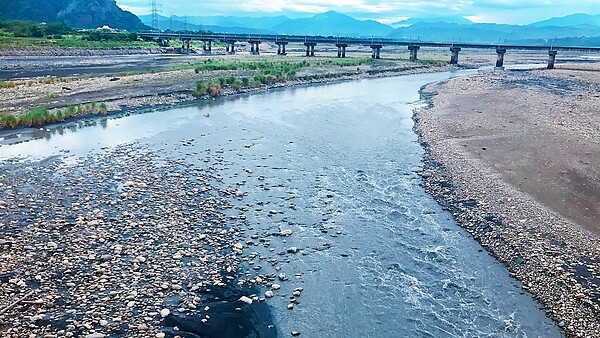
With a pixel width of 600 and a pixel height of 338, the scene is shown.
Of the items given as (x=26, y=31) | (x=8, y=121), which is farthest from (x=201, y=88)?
(x=26, y=31)

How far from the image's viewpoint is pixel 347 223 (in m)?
15.4

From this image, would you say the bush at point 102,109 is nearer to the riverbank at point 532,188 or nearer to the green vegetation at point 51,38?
the riverbank at point 532,188

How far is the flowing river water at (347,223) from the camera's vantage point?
1052 centimetres

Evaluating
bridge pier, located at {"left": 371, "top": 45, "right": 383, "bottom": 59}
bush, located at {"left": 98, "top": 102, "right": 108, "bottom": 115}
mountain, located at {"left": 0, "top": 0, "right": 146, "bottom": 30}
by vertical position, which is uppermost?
mountain, located at {"left": 0, "top": 0, "right": 146, "bottom": 30}

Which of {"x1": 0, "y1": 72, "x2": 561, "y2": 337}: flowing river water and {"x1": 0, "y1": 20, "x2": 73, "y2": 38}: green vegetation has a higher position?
{"x1": 0, "y1": 20, "x2": 73, "y2": 38}: green vegetation

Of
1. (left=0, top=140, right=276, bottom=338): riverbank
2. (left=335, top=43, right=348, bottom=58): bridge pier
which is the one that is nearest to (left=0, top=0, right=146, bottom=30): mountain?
(left=335, top=43, right=348, bottom=58): bridge pier

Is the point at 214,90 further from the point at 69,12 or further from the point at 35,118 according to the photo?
the point at 69,12

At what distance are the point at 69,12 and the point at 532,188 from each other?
197 m

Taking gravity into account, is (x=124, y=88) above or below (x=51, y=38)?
below

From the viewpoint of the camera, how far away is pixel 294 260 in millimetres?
12727

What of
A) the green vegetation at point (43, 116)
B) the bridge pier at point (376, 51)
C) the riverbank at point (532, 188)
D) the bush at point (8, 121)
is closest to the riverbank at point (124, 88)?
the green vegetation at point (43, 116)

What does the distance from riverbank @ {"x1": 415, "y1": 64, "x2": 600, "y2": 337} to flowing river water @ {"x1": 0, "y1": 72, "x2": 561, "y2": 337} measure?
65 centimetres

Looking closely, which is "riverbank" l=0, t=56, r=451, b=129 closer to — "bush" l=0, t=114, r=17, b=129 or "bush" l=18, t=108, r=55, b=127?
"bush" l=18, t=108, r=55, b=127

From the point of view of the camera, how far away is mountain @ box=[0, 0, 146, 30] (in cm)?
15912
